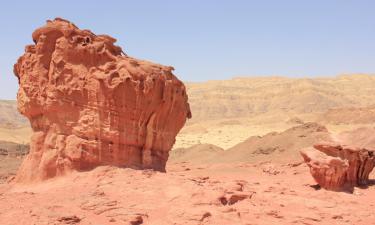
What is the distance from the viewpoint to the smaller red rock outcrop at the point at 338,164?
1658 cm

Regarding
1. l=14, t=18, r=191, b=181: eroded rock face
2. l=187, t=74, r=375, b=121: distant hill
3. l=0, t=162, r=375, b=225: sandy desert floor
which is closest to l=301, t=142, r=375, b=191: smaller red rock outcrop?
l=0, t=162, r=375, b=225: sandy desert floor

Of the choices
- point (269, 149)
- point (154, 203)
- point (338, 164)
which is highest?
point (338, 164)

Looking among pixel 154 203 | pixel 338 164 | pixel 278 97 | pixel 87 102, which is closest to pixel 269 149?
pixel 338 164

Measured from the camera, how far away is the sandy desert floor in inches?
406

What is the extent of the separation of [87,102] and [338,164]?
8072 millimetres

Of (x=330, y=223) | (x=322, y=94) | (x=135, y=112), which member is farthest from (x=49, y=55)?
(x=322, y=94)

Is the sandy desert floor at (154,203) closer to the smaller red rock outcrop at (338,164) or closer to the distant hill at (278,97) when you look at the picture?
the smaller red rock outcrop at (338,164)

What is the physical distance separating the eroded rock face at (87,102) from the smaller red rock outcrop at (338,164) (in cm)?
556

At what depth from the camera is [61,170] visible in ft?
41.6

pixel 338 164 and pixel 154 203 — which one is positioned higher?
pixel 338 164

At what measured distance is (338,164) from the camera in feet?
54.9

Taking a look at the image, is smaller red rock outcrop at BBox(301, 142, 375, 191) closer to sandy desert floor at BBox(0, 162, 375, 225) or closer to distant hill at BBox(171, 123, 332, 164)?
sandy desert floor at BBox(0, 162, 375, 225)

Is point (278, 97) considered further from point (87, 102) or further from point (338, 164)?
point (87, 102)

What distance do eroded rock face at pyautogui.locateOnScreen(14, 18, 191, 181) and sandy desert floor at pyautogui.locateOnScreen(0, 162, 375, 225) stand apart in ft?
1.69
